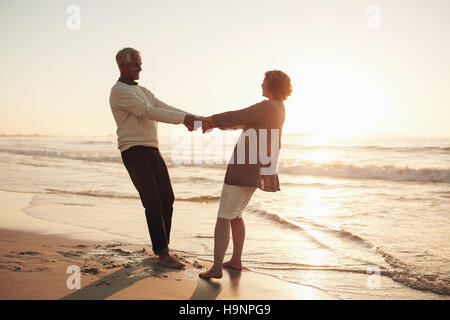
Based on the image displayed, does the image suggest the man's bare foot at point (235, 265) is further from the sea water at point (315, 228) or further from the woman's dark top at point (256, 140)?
the woman's dark top at point (256, 140)

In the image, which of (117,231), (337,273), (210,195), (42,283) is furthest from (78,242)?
(210,195)

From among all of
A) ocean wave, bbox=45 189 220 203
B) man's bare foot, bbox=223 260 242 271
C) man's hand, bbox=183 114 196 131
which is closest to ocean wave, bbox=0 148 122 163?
ocean wave, bbox=45 189 220 203

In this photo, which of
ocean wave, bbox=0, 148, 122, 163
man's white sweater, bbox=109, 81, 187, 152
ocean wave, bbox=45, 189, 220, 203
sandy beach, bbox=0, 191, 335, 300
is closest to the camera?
sandy beach, bbox=0, 191, 335, 300

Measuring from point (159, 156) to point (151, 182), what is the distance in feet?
1.03

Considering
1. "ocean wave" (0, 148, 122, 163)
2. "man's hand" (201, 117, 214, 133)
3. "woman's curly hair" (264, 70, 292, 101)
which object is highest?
"woman's curly hair" (264, 70, 292, 101)

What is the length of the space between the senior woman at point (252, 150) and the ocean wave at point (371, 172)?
1372 cm

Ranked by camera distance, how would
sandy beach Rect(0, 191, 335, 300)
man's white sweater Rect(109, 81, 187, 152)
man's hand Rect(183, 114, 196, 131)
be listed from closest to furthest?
sandy beach Rect(0, 191, 335, 300)
man's white sweater Rect(109, 81, 187, 152)
man's hand Rect(183, 114, 196, 131)

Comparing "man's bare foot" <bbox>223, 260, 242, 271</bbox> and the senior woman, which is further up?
the senior woman

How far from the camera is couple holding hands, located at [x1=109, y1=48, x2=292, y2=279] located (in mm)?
3572

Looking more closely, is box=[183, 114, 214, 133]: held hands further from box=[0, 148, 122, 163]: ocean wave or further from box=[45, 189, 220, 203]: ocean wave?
box=[0, 148, 122, 163]: ocean wave

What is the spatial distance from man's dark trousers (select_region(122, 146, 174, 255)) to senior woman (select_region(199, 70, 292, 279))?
1.92 feet

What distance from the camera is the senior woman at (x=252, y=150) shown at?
139 inches

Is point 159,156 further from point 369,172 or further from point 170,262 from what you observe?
point 369,172
